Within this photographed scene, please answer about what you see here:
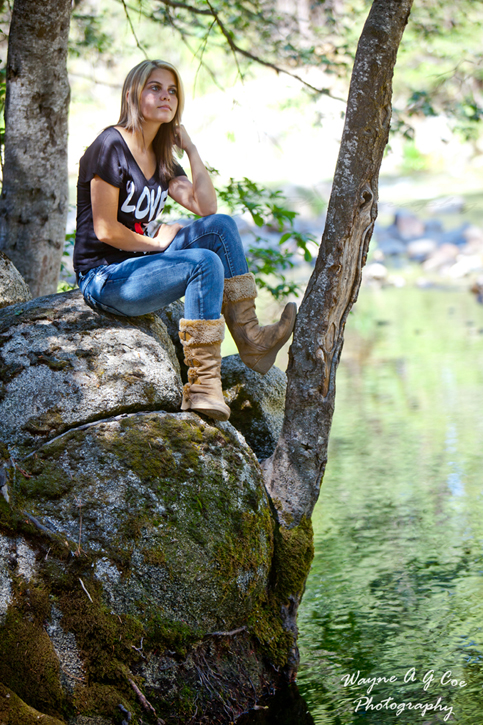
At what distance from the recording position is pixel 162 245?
295cm

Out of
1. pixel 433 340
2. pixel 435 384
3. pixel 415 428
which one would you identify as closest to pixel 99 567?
pixel 415 428

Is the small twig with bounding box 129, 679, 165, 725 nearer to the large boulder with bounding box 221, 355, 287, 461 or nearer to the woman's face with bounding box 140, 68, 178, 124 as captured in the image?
the large boulder with bounding box 221, 355, 287, 461

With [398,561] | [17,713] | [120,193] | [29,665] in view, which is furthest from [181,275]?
[398,561]

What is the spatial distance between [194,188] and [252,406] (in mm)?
1071

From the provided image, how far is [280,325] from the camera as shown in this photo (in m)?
3.00

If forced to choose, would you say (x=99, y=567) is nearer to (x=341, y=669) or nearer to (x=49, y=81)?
(x=341, y=669)

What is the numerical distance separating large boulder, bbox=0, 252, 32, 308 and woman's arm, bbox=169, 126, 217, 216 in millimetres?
819

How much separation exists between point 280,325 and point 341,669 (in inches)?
53.7

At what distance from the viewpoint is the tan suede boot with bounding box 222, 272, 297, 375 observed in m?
2.94

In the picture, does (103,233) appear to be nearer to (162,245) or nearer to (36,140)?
(162,245)

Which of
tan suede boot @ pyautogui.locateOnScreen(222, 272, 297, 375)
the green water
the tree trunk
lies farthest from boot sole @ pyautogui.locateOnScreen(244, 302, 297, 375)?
the tree trunk

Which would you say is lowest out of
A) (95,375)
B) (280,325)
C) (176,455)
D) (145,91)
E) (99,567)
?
(99,567)

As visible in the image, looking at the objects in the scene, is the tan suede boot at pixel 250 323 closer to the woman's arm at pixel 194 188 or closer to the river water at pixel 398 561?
the woman's arm at pixel 194 188

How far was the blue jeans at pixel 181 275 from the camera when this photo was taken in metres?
2.72
